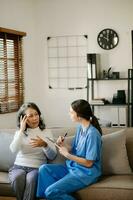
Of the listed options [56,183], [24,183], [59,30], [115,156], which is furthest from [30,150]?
[59,30]

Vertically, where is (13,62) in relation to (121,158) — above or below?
above

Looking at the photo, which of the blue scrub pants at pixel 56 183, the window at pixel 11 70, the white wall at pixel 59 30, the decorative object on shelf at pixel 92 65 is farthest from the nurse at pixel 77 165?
the decorative object on shelf at pixel 92 65

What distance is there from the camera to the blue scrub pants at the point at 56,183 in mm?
2717

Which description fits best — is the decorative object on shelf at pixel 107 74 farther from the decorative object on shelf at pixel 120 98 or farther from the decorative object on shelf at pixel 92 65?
the decorative object on shelf at pixel 120 98

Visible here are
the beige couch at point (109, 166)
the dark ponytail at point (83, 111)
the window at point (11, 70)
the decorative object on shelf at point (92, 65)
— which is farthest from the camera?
the decorative object on shelf at point (92, 65)

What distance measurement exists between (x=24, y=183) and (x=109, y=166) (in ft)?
2.26

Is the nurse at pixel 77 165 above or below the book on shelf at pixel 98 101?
below

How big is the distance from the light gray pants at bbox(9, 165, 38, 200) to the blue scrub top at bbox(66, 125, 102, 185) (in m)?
0.29

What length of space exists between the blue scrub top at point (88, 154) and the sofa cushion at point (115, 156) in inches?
6.8

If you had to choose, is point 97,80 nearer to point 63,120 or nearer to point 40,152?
point 63,120

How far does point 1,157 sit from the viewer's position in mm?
3268

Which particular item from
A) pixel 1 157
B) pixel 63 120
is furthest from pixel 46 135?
pixel 63 120

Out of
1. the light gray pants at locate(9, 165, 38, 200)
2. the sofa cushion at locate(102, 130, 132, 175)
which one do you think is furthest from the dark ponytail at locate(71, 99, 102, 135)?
the light gray pants at locate(9, 165, 38, 200)

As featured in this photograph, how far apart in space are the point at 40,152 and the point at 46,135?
0.15 meters
